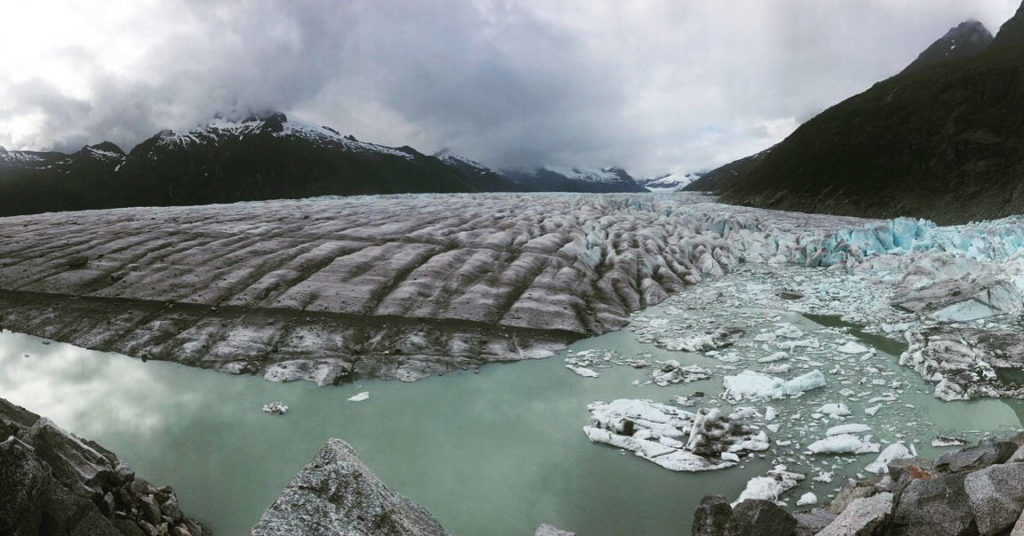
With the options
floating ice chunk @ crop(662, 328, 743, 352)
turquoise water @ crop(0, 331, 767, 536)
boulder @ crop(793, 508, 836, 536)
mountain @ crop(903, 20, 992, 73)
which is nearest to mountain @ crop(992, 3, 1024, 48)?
mountain @ crop(903, 20, 992, 73)

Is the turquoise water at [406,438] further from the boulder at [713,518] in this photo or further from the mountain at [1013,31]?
the mountain at [1013,31]

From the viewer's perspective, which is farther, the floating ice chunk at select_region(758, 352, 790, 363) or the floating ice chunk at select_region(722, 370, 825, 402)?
the floating ice chunk at select_region(758, 352, 790, 363)

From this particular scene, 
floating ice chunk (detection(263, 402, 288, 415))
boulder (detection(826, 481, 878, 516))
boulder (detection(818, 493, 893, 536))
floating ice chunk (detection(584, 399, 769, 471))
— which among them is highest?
boulder (detection(818, 493, 893, 536))

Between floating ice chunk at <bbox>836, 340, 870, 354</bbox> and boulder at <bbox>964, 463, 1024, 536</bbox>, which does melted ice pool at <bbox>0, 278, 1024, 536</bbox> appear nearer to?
floating ice chunk at <bbox>836, 340, 870, 354</bbox>

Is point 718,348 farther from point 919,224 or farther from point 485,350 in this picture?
point 919,224

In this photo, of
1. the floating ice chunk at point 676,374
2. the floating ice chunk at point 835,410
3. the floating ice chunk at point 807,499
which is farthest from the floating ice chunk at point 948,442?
the floating ice chunk at point 676,374

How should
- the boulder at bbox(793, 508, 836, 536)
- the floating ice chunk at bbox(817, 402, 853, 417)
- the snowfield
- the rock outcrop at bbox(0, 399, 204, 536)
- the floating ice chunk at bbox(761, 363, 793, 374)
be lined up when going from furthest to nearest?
the snowfield
the floating ice chunk at bbox(761, 363, 793, 374)
the floating ice chunk at bbox(817, 402, 853, 417)
the boulder at bbox(793, 508, 836, 536)
the rock outcrop at bbox(0, 399, 204, 536)

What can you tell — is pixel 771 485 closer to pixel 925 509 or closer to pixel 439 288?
pixel 925 509
